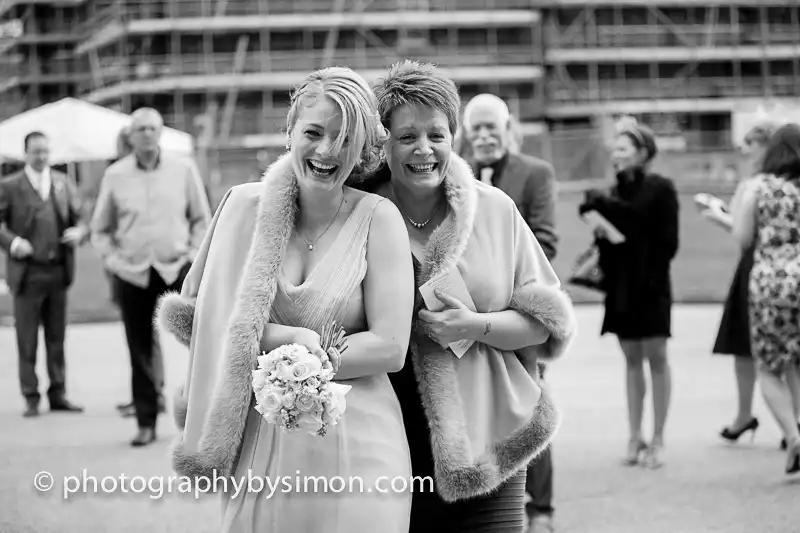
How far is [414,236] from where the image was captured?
4.02m

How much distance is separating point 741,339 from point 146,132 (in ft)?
14.7

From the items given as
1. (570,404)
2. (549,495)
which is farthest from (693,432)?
(549,495)

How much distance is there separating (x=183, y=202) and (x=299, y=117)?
5858 millimetres

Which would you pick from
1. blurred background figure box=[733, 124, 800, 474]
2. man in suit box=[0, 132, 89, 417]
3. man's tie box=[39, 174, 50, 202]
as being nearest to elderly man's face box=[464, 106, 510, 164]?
blurred background figure box=[733, 124, 800, 474]

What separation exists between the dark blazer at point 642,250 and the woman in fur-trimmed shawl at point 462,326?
4.32 meters

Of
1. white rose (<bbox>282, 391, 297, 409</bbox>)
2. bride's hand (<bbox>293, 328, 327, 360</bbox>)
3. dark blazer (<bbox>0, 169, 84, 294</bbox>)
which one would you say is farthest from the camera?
dark blazer (<bbox>0, 169, 84, 294</bbox>)

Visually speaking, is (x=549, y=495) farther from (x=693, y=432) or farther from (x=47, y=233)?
(x=47, y=233)

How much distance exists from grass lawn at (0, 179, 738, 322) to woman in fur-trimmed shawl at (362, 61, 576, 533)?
50.5 ft

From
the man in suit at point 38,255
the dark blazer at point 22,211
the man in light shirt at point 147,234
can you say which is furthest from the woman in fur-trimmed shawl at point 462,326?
the dark blazer at point 22,211

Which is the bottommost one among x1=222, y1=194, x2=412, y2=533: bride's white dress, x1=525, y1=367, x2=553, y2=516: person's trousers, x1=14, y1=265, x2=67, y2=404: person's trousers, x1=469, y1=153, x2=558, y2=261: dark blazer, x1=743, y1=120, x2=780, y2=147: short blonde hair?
x1=525, y1=367, x2=553, y2=516: person's trousers

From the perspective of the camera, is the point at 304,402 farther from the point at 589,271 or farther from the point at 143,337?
the point at 143,337

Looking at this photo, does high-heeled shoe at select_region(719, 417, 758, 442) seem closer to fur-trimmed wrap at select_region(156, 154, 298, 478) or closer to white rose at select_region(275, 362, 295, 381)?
fur-trimmed wrap at select_region(156, 154, 298, 478)

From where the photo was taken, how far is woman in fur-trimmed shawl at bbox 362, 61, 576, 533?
12.6 feet

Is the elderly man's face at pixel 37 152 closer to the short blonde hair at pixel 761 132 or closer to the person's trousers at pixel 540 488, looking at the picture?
the short blonde hair at pixel 761 132
